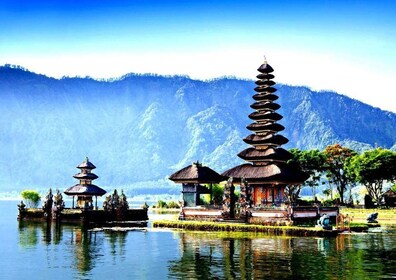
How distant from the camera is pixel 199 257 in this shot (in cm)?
3097

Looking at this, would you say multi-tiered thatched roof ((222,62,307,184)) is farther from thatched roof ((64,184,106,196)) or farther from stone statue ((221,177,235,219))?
thatched roof ((64,184,106,196))

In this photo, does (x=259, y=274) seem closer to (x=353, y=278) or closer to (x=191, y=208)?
(x=353, y=278)

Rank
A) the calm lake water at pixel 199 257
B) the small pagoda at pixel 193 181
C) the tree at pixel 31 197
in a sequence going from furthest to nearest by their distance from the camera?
the tree at pixel 31 197, the small pagoda at pixel 193 181, the calm lake water at pixel 199 257

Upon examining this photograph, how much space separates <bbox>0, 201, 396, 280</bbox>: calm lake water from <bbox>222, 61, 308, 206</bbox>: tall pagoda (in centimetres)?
1345

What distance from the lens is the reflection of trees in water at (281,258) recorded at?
82.2 feet

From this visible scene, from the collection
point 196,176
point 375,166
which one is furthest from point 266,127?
point 375,166

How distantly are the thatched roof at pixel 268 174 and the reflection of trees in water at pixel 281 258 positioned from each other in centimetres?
1563

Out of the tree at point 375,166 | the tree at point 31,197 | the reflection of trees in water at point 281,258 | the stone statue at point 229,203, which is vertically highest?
the tree at point 375,166

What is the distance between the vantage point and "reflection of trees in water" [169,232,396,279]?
25.0 meters

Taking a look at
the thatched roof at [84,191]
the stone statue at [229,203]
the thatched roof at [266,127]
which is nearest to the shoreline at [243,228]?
the stone statue at [229,203]

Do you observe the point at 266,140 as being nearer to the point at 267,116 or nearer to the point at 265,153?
the point at 265,153

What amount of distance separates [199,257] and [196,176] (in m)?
26.9

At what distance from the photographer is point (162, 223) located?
5481cm

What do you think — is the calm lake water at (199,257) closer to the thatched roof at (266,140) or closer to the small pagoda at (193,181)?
the small pagoda at (193,181)
